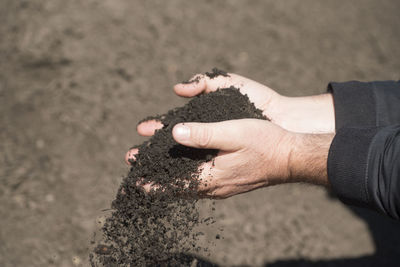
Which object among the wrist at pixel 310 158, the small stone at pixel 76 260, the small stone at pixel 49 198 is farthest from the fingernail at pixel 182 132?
the small stone at pixel 49 198

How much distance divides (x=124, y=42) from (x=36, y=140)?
5.12ft

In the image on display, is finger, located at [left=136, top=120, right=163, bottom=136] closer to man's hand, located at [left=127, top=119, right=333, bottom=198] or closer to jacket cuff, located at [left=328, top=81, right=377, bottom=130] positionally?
man's hand, located at [left=127, top=119, right=333, bottom=198]

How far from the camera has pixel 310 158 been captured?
84.7 inches

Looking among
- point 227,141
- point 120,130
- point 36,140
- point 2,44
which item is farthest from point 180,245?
point 2,44

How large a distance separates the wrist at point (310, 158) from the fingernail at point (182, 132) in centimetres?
71

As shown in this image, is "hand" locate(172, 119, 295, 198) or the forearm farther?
the forearm

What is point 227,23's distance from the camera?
495 centimetres

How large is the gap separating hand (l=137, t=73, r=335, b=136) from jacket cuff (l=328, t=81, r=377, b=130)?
152 millimetres

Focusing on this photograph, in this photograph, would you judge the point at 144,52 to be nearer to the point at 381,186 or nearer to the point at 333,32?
the point at 333,32

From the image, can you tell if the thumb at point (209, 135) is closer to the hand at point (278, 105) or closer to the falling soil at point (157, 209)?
the falling soil at point (157, 209)

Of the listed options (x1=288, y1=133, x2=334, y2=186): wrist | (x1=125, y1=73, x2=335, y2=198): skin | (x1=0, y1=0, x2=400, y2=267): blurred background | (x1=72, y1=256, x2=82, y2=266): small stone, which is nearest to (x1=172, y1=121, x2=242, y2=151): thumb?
(x1=125, y1=73, x2=335, y2=198): skin

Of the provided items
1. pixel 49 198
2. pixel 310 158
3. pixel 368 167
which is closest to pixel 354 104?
pixel 310 158

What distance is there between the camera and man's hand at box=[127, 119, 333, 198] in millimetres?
2064

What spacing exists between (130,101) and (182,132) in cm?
232
